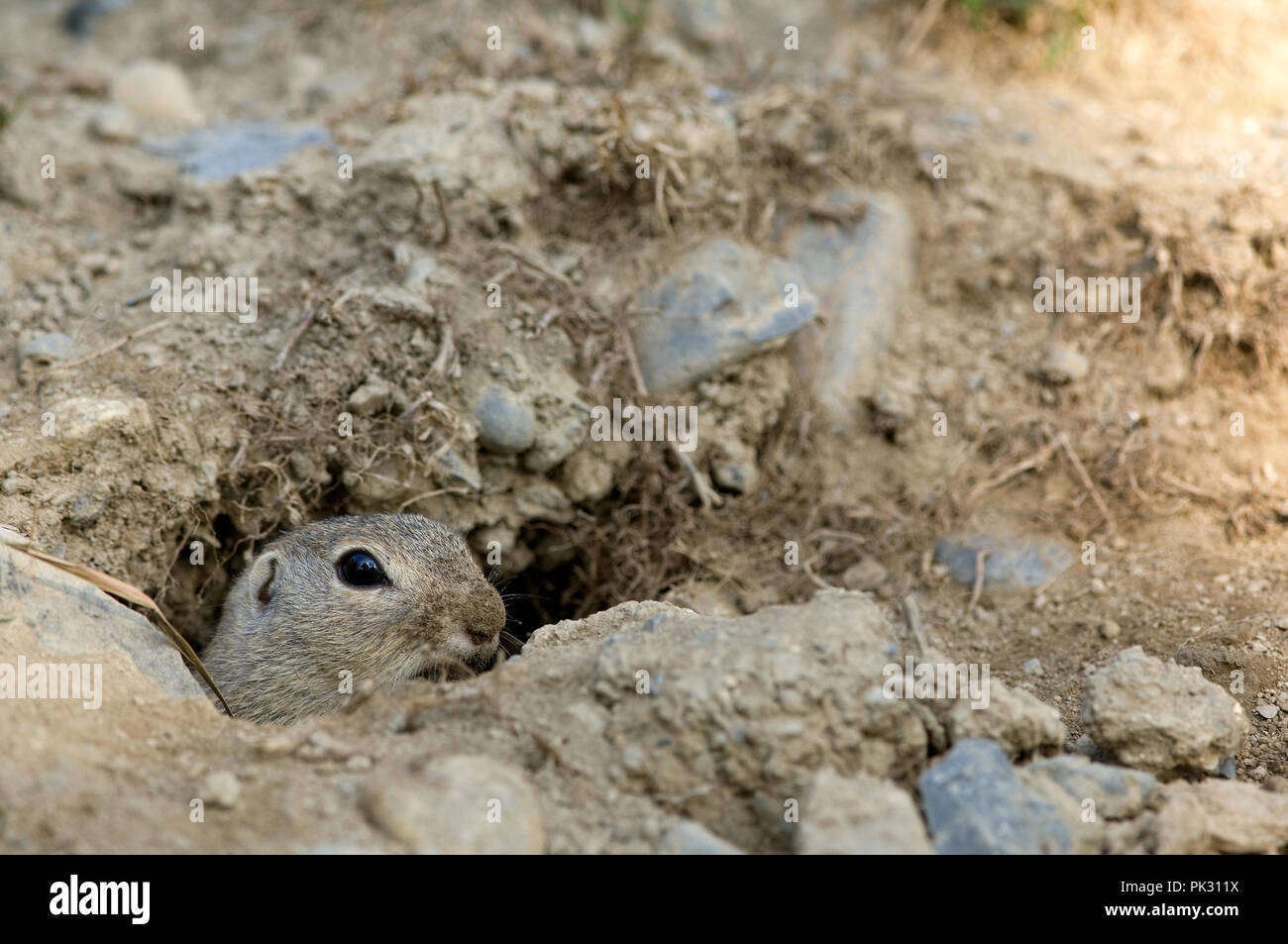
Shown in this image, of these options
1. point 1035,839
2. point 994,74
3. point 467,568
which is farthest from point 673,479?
point 994,74

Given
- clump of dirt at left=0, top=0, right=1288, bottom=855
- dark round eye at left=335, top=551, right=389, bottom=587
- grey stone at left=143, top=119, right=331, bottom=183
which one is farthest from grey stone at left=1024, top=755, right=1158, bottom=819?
grey stone at left=143, top=119, right=331, bottom=183

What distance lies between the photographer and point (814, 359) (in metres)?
5.98

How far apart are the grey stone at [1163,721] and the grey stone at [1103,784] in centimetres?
15

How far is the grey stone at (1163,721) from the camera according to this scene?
362 cm

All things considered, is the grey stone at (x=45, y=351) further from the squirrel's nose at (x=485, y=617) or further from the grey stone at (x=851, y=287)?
the grey stone at (x=851, y=287)

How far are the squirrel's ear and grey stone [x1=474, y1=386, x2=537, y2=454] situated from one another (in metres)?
1.15

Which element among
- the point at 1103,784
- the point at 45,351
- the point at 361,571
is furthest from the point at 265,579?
the point at 1103,784

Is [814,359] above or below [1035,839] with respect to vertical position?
above

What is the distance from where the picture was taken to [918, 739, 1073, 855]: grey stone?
121 inches

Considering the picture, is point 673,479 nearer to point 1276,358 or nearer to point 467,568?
point 467,568

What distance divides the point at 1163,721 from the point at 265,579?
12.4ft

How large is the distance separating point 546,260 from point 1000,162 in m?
2.66

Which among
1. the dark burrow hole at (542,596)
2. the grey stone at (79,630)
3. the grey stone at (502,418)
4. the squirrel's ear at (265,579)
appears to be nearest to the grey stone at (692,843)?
the grey stone at (79,630)
